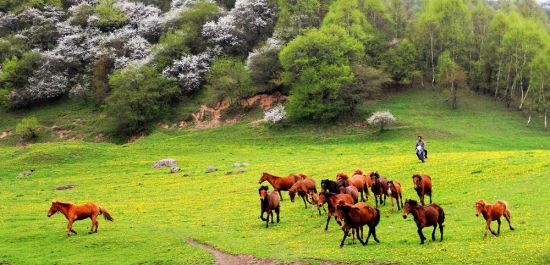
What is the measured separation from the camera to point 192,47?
328 ft

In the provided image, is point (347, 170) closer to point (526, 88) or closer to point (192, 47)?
point (526, 88)

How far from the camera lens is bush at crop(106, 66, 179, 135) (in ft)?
280

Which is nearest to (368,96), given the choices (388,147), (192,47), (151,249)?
(388,147)

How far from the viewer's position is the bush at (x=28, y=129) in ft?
292

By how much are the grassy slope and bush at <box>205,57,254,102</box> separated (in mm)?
7089

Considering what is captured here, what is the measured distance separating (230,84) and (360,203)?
201ft

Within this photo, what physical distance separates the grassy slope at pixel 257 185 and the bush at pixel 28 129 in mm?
20870

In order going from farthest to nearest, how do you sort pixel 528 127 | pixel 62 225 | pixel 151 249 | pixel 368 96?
1. pixel 368 96
2. pixel 528 127
3. pixel 62 225
4. pixel 151 249

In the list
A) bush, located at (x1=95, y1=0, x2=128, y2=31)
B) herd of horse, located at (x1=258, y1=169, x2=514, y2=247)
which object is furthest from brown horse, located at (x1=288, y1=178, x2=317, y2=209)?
bush, located at (x1=95, y1=0, x2=128, y2=31)

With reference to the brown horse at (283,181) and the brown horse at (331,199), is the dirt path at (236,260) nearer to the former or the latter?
the brown horse at (331,199)

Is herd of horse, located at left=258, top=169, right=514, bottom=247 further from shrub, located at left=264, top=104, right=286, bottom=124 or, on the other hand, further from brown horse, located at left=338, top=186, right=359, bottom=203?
shrub, located at left=264, top=104, right=286, bottom=124

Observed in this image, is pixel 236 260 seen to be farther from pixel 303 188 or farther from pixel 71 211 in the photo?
pixel 71 211

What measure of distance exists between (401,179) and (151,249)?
19671 mm

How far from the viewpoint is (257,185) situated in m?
43.0
